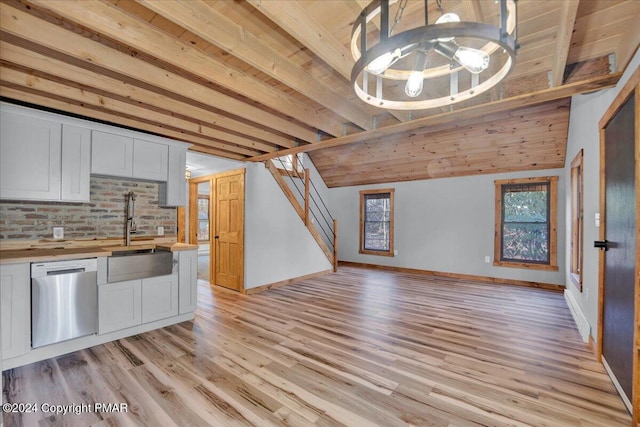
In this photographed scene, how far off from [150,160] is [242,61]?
2058mm

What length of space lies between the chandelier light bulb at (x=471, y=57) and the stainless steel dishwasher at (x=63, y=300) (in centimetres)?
355

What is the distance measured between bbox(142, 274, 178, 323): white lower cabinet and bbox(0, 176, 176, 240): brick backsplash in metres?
0.87

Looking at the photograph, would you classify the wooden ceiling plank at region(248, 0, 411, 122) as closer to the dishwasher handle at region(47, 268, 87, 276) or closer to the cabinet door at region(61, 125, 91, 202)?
the cabinet door at region(61, 125, 91, 202)

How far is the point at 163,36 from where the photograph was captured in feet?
6.81

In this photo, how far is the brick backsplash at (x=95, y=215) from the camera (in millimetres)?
2992

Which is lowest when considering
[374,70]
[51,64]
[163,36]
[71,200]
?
[71,200]

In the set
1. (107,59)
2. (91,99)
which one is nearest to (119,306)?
(91,99)

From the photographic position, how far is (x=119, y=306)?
3.12 metres

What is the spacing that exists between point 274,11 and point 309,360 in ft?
8.91

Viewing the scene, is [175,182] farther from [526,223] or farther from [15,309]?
[526,223]

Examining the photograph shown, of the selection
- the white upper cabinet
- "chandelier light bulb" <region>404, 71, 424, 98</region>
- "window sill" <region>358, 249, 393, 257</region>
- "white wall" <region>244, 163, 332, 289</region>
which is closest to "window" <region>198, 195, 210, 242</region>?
"white wall" <region>244, 163, 332, 289</region>

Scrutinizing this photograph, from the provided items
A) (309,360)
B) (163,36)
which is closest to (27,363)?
(309,360)

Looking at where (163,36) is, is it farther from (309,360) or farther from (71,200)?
(309,360)

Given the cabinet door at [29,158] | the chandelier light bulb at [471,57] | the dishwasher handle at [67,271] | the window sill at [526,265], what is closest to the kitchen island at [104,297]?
the dishwasher handle at [67,271]
